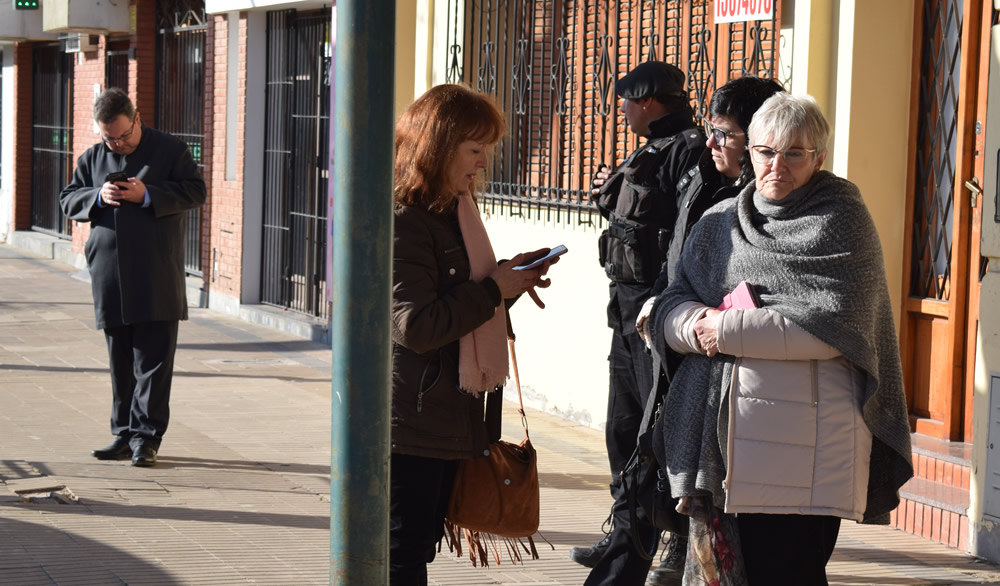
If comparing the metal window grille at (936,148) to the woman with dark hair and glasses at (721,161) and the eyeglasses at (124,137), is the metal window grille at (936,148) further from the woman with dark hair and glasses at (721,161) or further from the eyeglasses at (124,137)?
the eyeglasses at (124,137)

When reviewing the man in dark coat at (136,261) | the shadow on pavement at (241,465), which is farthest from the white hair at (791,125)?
the man in dark coat at (136,261)

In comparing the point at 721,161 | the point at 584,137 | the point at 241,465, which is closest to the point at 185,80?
the point at 584,137

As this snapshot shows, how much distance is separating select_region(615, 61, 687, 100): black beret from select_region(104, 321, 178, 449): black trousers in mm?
3168

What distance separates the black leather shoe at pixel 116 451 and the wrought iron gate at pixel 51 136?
14380mm

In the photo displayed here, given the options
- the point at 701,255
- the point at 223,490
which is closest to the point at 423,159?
Answer: the point at 701,255

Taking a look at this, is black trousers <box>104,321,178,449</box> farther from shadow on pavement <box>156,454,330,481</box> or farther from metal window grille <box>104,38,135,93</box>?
metal window grille <box>104,38,135,93</box>

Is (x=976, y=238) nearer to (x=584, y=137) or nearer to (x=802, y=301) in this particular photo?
(x=802, y=301)

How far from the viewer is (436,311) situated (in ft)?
13.3

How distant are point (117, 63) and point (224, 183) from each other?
171 inches

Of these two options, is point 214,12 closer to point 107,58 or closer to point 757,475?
point 107,58

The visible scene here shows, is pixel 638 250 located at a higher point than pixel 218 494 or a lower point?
higher

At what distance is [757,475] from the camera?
3.71 metres

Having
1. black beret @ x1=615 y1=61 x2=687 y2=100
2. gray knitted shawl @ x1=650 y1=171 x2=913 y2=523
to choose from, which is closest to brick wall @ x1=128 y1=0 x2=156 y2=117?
black beret @ x1=615 y1=61 x2=687 y2=100

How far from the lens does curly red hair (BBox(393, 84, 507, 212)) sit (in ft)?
13.6
